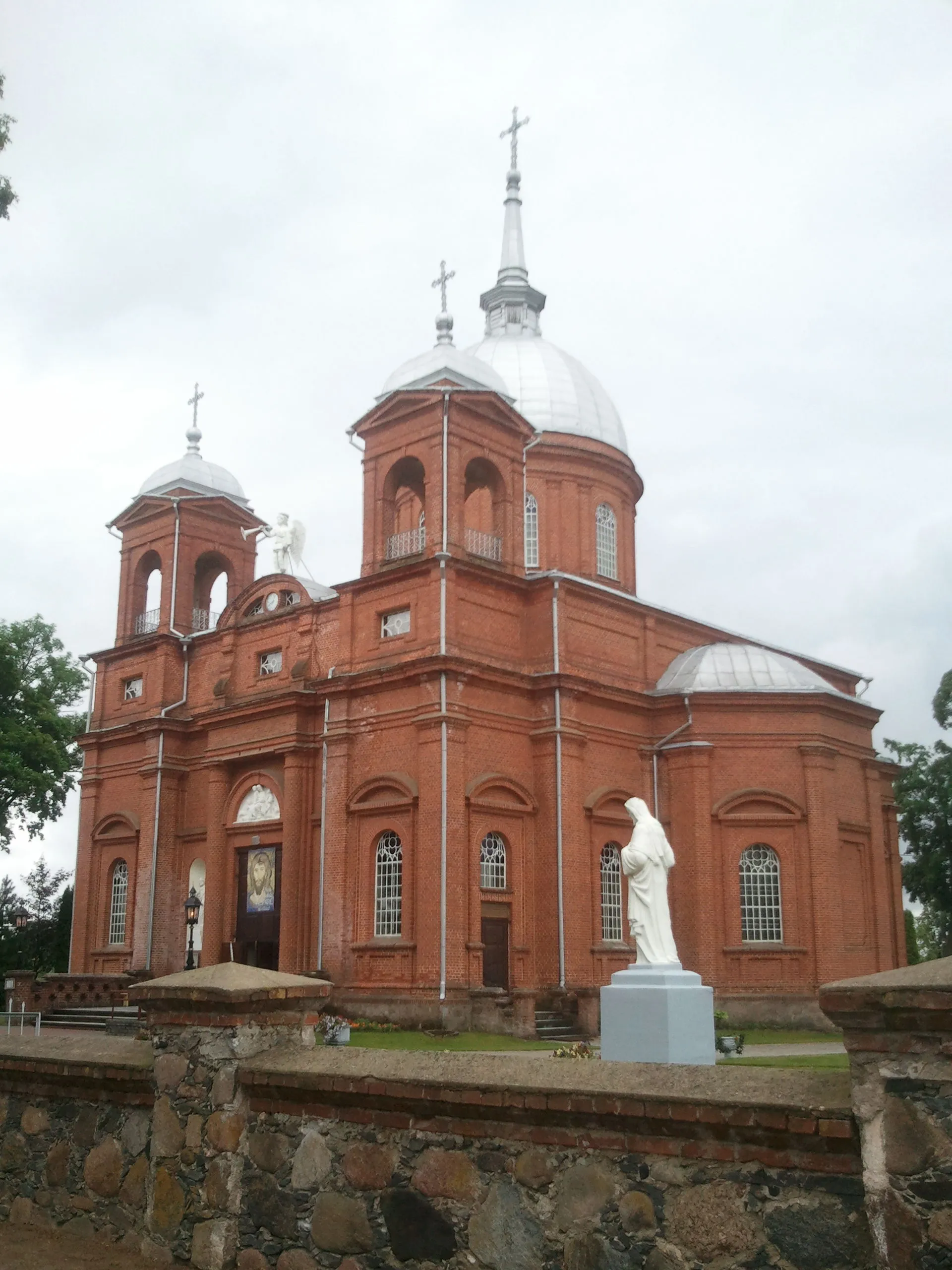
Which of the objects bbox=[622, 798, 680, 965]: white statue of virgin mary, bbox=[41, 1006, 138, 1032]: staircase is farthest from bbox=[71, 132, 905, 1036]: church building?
bbox=[622, 798, 680, 965]: white statue of virgin mary

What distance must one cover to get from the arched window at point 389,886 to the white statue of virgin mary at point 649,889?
1205 cm

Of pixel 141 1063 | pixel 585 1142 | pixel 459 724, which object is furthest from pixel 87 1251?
pixel 459 724

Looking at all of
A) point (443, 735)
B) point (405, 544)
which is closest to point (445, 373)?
point (405, 544)

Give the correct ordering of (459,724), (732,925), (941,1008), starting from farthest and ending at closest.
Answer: (732,925) → (459,724) → (941,1008)

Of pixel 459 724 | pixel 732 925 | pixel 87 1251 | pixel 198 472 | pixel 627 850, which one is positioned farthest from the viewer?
pixel 198 472

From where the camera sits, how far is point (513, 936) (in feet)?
88.2

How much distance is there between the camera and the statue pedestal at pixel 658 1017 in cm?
1366

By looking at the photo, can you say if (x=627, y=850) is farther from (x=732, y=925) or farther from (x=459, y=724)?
(x=732, y=925)

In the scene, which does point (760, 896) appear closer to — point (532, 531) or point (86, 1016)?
point (532, 531)

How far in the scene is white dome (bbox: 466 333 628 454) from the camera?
119ft

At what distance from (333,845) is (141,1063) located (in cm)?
1983

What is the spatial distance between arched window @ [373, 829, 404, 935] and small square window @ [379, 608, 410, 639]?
4256 millimetres

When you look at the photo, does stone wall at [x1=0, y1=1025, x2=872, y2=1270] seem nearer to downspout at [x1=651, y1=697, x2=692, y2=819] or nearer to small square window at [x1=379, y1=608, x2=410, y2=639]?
small square window at [x1=379, y1=608, x2=410, y2=639]

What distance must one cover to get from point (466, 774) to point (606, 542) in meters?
11.5
